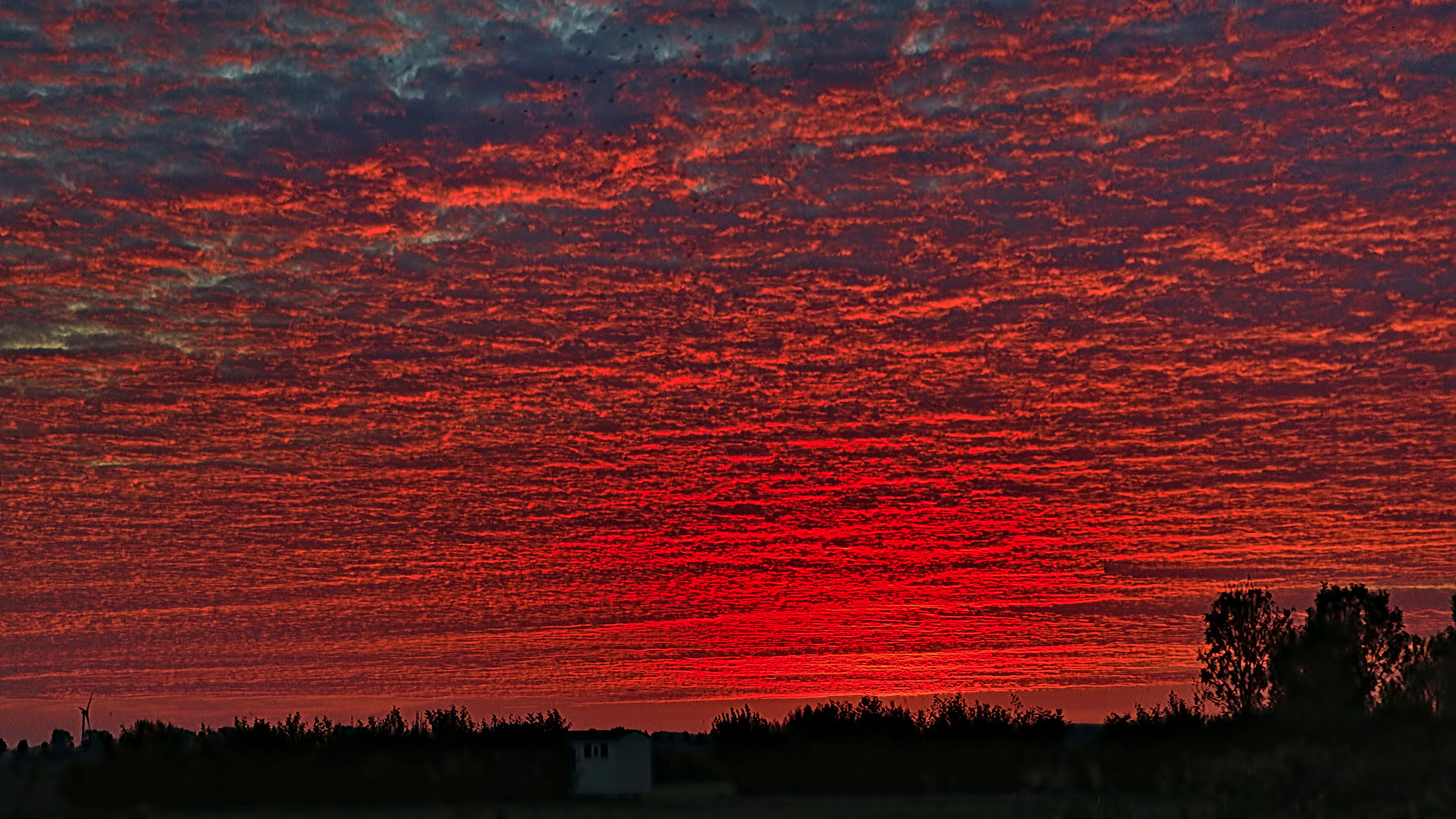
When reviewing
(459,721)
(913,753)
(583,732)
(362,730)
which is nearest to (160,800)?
(362,730)

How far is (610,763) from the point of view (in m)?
55.5

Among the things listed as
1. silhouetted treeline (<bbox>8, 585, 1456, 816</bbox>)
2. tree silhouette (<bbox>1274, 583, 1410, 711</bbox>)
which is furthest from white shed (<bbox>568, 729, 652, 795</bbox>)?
tree silhouette (<bbox>1274, 583, 1410, 711</bbox>)

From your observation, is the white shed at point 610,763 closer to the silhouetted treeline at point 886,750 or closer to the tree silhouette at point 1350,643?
the silhouetted treeline at point 886,750

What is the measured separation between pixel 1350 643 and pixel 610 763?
3183 centimetres

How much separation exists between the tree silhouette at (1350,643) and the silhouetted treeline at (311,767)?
27.6 metres

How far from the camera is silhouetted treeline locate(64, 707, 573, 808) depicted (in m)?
50.0

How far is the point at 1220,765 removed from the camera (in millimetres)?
23906

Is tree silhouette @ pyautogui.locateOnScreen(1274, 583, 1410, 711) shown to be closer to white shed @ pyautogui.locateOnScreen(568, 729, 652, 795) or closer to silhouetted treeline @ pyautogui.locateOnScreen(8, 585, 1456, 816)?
silhouetted treeline @ pyautogui.locateOnScreen(8, 585, 1456, 816)

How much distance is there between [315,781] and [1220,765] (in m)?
34.5

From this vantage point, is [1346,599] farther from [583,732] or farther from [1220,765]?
[1220,765]

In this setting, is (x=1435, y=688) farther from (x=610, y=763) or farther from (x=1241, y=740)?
(x=610, y=763)

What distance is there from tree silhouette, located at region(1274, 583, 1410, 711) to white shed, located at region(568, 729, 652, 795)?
76.2 ft

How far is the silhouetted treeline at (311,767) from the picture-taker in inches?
1969

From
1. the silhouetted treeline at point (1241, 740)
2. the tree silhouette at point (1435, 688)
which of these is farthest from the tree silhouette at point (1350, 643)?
the tree silhouette at point (1435, 688)
